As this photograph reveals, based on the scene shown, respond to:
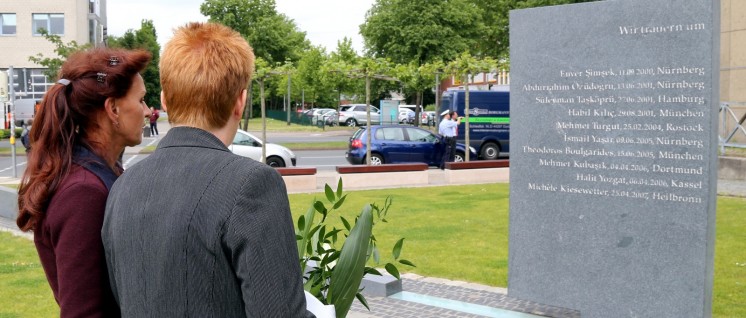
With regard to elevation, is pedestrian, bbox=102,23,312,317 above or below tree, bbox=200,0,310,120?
below

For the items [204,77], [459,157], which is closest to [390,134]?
[459,157]

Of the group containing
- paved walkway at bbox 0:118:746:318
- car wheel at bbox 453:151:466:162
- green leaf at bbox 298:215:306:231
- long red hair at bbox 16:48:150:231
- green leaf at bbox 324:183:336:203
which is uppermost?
long red hair at bbox 16:48:150:231

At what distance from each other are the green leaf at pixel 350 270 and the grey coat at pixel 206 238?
0.50 m

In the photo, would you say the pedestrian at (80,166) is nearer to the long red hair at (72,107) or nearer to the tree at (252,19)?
the long red hair at (72,107)

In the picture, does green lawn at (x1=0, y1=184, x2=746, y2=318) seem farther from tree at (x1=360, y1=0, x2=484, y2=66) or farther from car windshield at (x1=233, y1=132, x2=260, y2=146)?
tree at (x1=360, y1=0, x2=484, y2=66)

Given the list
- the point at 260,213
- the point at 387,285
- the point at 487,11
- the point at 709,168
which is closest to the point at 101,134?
the point at 260,213

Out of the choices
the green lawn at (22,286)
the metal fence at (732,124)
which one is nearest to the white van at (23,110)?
the metal fence at (732,124)

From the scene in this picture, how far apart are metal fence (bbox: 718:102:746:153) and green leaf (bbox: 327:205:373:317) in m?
19.1

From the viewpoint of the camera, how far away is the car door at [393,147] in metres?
22.9

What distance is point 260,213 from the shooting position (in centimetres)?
175

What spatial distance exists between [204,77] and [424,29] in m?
45.5

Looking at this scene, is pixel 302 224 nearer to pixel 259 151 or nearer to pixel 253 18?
pixel 259 151

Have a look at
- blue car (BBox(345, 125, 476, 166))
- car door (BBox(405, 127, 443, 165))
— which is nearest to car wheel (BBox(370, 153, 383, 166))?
blue car (BBox(345, 125, 476, 166))

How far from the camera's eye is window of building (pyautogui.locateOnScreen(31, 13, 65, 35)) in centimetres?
5417
